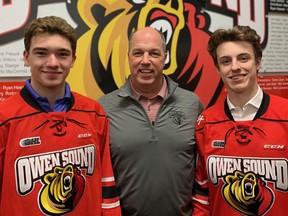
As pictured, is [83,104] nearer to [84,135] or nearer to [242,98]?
[84,135]

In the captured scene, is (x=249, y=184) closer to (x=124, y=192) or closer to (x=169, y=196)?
(x=169, y=196)

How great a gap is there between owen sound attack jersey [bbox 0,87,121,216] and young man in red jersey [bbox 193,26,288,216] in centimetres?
41

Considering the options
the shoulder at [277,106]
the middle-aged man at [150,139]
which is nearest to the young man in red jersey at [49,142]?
the middle-aged man at [150,139]

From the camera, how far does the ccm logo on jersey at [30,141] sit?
43.2 inches

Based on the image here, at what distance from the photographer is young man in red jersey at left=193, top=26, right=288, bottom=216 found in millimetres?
1230

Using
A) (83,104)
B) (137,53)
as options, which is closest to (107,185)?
(83,104)

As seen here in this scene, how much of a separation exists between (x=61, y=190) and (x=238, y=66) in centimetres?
75

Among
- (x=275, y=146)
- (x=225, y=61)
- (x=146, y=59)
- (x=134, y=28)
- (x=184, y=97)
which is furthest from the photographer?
(x=134, y=28)

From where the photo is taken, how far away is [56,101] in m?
1.19

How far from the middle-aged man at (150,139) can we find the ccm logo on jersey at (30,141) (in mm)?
348

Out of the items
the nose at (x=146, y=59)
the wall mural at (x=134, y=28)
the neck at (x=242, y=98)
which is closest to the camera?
the neck at (x=242, y=98)

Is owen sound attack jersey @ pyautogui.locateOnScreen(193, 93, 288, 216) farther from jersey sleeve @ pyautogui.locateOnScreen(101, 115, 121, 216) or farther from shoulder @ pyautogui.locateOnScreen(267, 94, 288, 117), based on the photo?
jersey sleeve @ pyautogui.locateOnScreen(101, 115, 121, 216)

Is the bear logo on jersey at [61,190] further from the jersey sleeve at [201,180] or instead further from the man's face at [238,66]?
the man's face at [238,66]

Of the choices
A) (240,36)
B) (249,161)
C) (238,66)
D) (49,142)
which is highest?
(240,36)
